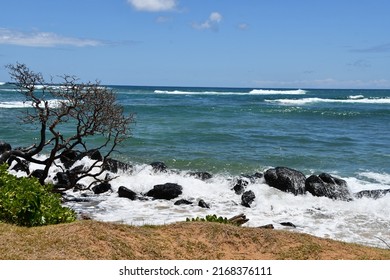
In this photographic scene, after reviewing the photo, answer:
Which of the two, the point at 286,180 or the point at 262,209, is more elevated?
the point at 286,180

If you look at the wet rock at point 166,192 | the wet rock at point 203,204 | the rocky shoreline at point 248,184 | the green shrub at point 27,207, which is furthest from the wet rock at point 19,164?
the green shrub at point 27,207

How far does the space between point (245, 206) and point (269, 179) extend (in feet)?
10.7

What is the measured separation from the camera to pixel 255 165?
24844 mm

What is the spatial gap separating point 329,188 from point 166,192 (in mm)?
6388

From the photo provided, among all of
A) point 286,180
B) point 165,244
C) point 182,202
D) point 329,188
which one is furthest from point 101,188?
point 165,244

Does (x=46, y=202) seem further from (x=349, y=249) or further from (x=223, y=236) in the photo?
(x=349, y=249)

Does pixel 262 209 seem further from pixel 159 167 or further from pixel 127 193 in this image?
pixel 159 167

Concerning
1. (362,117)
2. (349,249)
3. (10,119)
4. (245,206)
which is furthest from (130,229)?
(362,117)

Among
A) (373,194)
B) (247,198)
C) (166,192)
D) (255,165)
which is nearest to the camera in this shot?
(247,198)

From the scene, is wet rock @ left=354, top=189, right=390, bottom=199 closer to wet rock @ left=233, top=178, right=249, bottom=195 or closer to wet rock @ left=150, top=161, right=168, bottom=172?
wet rock @ left=233, top=178, right=249, bottom=195

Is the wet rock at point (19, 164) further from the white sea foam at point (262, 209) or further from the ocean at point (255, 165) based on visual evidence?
the white sea foam at point (262, 209)

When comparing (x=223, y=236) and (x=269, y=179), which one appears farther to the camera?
(x=269, y=179)

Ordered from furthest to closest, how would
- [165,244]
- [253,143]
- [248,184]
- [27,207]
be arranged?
[253,143]
[248,184]
[27,207]
[165,244]
